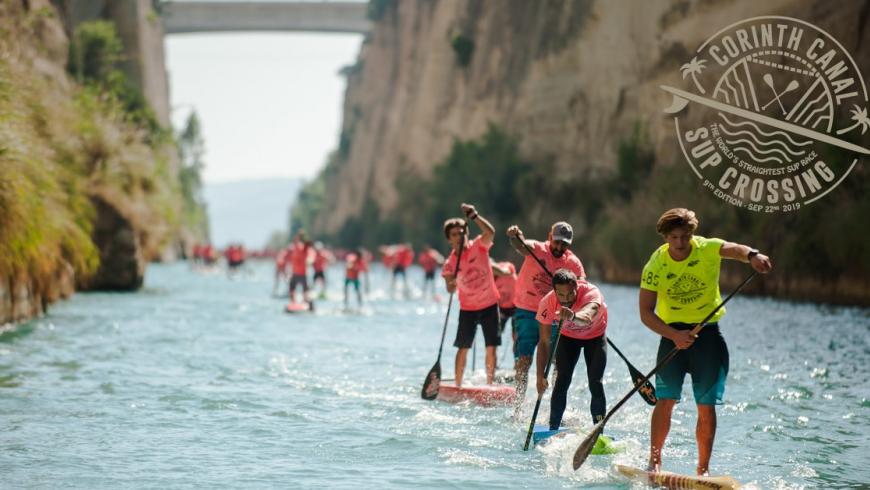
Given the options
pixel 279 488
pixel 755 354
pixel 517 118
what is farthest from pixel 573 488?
pixel 517 118

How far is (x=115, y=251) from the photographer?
3456 centimetres

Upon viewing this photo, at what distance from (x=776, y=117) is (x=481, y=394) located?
904 inches

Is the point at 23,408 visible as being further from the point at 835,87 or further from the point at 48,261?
the point at 835,87

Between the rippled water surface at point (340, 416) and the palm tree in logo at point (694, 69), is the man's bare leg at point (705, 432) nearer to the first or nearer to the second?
the rippled water surface at point (340, 416)

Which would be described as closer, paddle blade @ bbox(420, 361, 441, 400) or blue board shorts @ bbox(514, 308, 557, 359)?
blue board shorts @ bbox(514, 308, 557, 359)

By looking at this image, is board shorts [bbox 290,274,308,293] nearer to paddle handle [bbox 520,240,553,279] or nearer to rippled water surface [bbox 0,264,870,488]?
rippled water surface [bbox 0,264,870,488]

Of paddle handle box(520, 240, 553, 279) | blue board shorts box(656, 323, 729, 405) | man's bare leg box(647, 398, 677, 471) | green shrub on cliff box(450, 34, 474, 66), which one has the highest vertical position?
green shrub on cliff box(450, 34, 474, 66)

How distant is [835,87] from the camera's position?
30.7 meters

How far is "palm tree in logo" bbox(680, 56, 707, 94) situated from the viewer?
4016cm

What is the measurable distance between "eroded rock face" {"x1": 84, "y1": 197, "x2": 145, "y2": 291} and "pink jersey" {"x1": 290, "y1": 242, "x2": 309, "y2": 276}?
8.00 meters

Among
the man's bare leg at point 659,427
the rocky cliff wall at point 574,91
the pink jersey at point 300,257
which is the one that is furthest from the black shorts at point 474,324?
the rocky cliff wall at point 574,91

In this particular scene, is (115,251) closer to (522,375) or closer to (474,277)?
(474,277)

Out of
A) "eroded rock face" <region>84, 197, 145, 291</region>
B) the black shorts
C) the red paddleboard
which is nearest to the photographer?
the red paddleboard

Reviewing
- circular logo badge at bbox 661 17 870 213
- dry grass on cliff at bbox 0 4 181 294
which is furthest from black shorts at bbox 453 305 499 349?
circular logo badge at bbox 661 17 870 213
